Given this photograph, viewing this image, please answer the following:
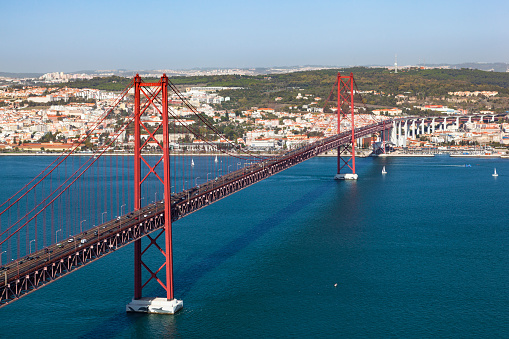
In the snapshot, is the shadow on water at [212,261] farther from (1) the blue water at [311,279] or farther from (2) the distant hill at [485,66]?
(2) the distant hill at [485,66]

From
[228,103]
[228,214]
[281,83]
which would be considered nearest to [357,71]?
[281,83]

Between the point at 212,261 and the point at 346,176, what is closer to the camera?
the point at 212,261

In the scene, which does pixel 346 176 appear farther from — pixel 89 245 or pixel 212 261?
pixel 89 245

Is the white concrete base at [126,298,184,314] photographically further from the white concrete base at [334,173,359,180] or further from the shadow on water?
the white concrete base at [334,173,359,180]

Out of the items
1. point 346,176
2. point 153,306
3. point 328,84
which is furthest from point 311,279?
point 328,84

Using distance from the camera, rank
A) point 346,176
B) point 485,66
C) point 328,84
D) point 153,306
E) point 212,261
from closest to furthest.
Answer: point 153,306 → point 212,261 → point 346,176 → point 328,84 → point 485,66

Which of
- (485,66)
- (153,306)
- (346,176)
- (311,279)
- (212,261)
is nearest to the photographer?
(153,306)
